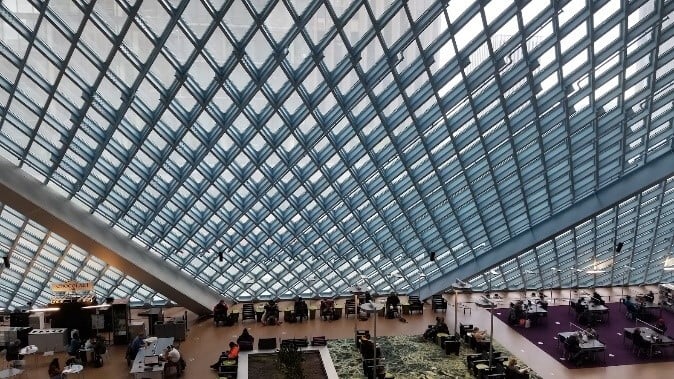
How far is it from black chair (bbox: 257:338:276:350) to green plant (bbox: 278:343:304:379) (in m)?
3.60

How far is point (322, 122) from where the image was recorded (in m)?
23.6

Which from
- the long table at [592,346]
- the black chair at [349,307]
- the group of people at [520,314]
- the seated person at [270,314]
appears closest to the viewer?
the long table at [592,346]

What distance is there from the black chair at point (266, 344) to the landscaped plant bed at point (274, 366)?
51cm

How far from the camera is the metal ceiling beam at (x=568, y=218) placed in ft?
93.9

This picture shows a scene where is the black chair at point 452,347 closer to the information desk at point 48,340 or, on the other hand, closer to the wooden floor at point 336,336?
the wooden floor at point 336,336

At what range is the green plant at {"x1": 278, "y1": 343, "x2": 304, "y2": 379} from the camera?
2356 cm

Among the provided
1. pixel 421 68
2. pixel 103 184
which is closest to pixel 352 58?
pixel 421 68

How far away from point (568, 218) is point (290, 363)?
1625cm

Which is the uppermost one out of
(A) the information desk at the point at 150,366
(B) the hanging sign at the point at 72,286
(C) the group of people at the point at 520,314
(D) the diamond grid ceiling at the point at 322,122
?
(D) the diamond grid ceiling at the point at 322,122

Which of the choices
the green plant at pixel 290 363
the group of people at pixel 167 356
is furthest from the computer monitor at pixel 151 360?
the green plant at pixel 290 363

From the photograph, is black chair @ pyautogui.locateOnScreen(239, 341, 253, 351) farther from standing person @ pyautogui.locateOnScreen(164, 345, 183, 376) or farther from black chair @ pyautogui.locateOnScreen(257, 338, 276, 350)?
standing person @ pyautogui.locateOnScreen(164, 345, 183, 376)

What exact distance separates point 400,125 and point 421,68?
12.1 ft

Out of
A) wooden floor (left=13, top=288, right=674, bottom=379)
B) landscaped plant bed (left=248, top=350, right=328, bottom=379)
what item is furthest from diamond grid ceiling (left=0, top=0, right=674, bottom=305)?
landscaped plant bed (left=248, top=350, right=328, bottom=379)

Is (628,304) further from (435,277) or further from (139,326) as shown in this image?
(139,326)
